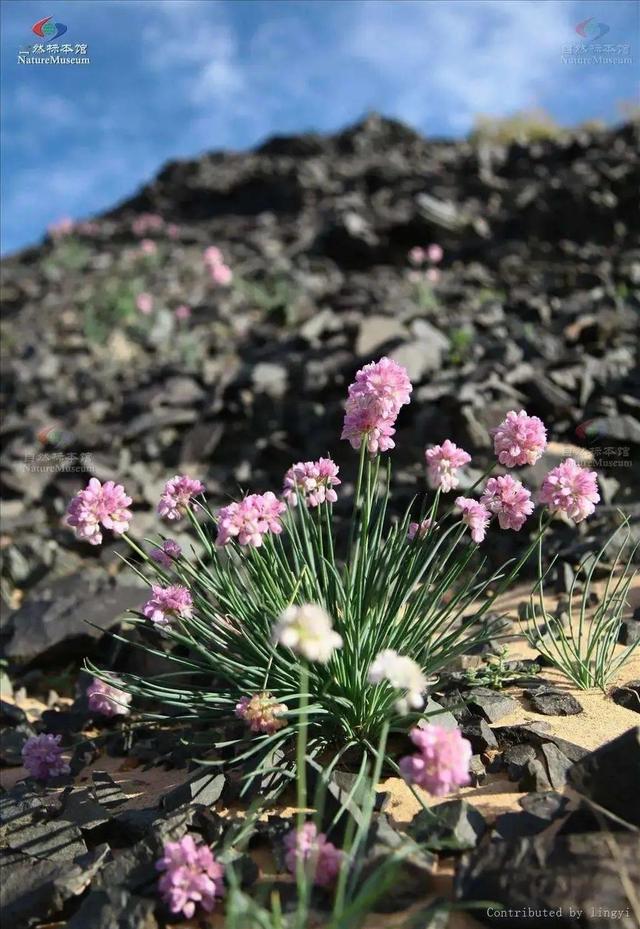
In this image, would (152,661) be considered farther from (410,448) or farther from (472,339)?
(472,339)

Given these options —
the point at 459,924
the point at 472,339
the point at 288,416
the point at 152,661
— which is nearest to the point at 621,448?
the point at 472,339

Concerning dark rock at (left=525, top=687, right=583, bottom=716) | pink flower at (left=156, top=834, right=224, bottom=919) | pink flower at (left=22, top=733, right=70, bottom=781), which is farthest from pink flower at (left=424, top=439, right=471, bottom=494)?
pink flower at (left=22, top=733, right=70, bottom=781)

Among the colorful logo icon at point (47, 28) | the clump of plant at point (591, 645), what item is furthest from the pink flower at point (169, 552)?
the colorful logo icon at point (47, 28)

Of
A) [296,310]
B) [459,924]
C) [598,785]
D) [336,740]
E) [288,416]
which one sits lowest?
[459,924]

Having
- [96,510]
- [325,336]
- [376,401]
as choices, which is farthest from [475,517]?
[325,336]

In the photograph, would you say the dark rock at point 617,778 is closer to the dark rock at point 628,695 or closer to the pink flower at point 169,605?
the dark rock at point 628,695

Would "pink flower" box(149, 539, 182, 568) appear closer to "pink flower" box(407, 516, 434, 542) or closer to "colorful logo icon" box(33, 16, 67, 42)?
"pink flower" box(407, 516, 434, 542)

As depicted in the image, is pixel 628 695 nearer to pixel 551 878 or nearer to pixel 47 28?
pixel 551 878
